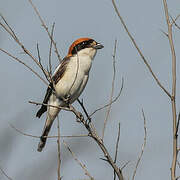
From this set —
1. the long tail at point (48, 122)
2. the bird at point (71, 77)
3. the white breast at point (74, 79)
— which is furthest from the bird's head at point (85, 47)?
the long tail at point (48, 122)

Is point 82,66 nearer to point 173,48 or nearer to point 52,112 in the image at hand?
point 52,112

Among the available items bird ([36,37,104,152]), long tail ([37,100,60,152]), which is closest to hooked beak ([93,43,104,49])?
bird ([36,37,104,152])

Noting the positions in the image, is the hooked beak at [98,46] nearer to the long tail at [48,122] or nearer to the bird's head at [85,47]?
the bird's head at [85,47]

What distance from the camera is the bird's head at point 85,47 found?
6355 mm

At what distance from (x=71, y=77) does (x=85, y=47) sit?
2.52 ft

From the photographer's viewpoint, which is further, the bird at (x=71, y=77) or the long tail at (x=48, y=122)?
the long tail at (x=48, y=122)

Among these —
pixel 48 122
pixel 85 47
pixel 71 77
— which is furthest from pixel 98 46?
pixel 48 122

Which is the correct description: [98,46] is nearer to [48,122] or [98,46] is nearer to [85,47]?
[85,47]

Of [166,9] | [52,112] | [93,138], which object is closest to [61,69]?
[52,112]

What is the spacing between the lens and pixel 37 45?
4039 millimetres

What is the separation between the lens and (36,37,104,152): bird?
5914 millimetres

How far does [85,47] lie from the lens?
6.46 metres

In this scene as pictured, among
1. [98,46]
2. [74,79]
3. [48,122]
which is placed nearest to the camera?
[74,79]

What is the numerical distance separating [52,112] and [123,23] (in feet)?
10.5
